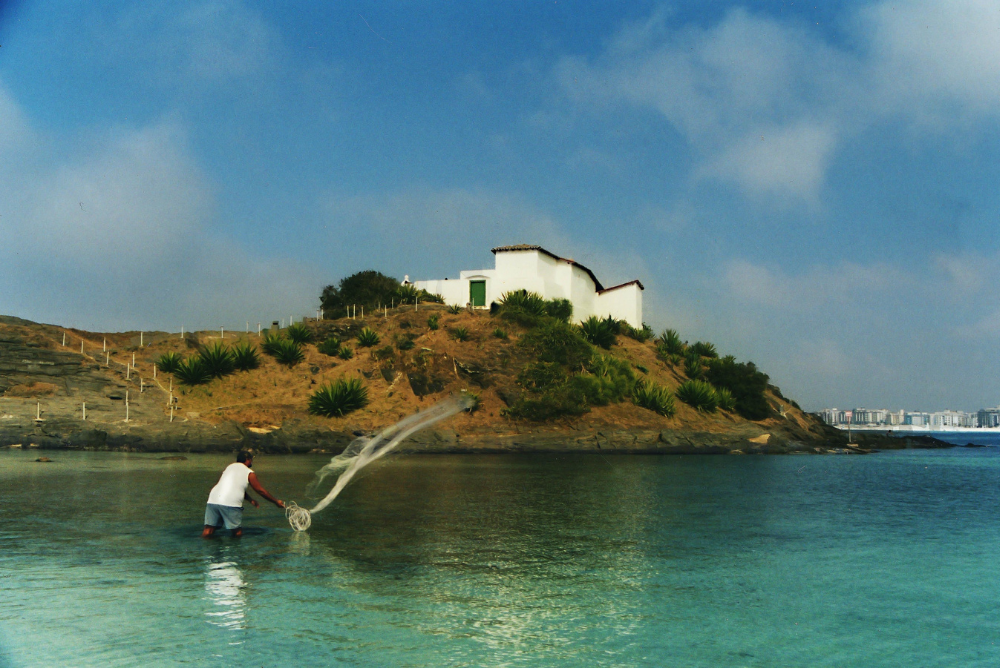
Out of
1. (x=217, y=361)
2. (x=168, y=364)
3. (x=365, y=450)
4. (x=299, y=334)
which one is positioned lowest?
(x=365, y=450)

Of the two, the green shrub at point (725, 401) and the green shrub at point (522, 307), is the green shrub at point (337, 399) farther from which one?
the green shrub at point (725, 401)

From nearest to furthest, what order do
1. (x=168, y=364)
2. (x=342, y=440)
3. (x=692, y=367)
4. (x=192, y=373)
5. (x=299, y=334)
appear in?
(x=342, y=440) → (x=192, y=373) → (x=168, y=364) → (x=299, y=334) → (x=692, y=367)

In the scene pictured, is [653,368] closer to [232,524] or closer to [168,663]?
[232,524]

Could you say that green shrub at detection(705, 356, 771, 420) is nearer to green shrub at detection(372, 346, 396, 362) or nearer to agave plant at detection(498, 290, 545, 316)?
agave plant at detection(498, 290, 545, 316)

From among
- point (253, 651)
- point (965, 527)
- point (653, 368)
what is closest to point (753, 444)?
point (653, 368)

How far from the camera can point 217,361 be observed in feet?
144

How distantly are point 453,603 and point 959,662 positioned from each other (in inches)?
197

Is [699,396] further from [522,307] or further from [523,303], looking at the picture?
[523,303]

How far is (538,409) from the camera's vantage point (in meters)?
42.8

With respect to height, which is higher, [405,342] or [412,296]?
[412,296]

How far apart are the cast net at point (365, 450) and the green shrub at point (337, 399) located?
118 inches

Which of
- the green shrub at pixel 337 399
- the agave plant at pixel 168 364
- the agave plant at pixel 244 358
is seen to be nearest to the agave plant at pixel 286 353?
the agave plant at pixel 244 358

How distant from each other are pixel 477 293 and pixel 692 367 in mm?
18487

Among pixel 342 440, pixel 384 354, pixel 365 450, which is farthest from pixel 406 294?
pixel 365 450
